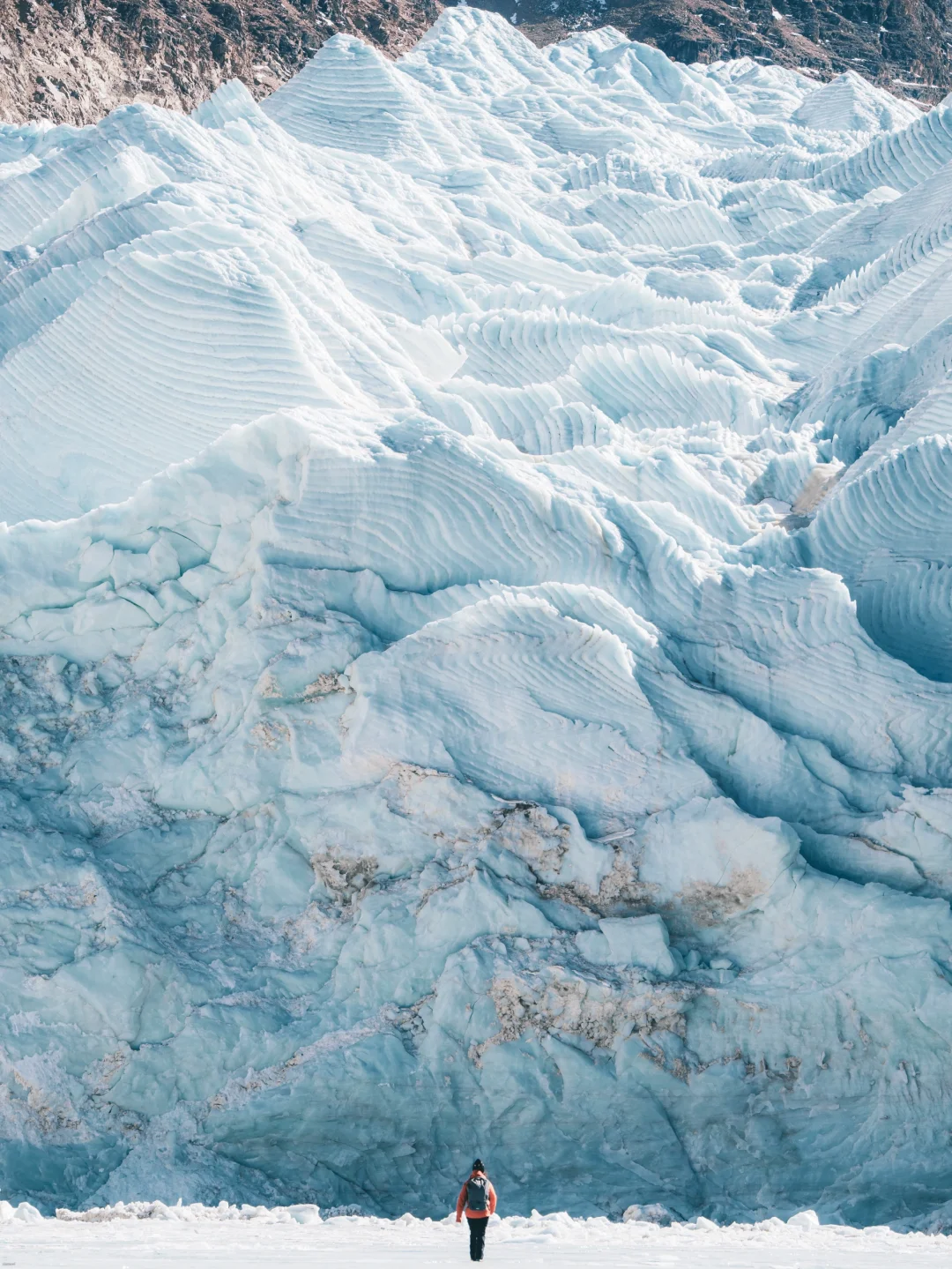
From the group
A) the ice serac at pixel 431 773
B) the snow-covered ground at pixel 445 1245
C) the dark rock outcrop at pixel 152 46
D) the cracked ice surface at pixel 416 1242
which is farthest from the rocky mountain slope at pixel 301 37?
the snow-covered ground at pixel 445 1245

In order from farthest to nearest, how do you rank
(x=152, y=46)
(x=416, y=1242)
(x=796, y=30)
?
(x=796, y=30)
(x=152, y=46)
(x=416, y=1242)

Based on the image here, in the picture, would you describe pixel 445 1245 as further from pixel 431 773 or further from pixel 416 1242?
pixel 431 773

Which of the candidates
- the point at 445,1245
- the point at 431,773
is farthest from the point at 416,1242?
the point at 431,773

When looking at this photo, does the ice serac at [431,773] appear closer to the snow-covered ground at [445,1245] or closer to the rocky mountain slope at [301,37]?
the snow-covered ground at [445,1245]

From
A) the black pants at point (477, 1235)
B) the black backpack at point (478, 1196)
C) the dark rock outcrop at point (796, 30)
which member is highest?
the black backpack at point (478, 1196)

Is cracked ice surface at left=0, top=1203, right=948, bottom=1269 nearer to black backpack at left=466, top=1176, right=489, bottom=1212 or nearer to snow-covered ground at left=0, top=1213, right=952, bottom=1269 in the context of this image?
snow-covered ground at left=0, top=1213, right=952, bottom=1269
